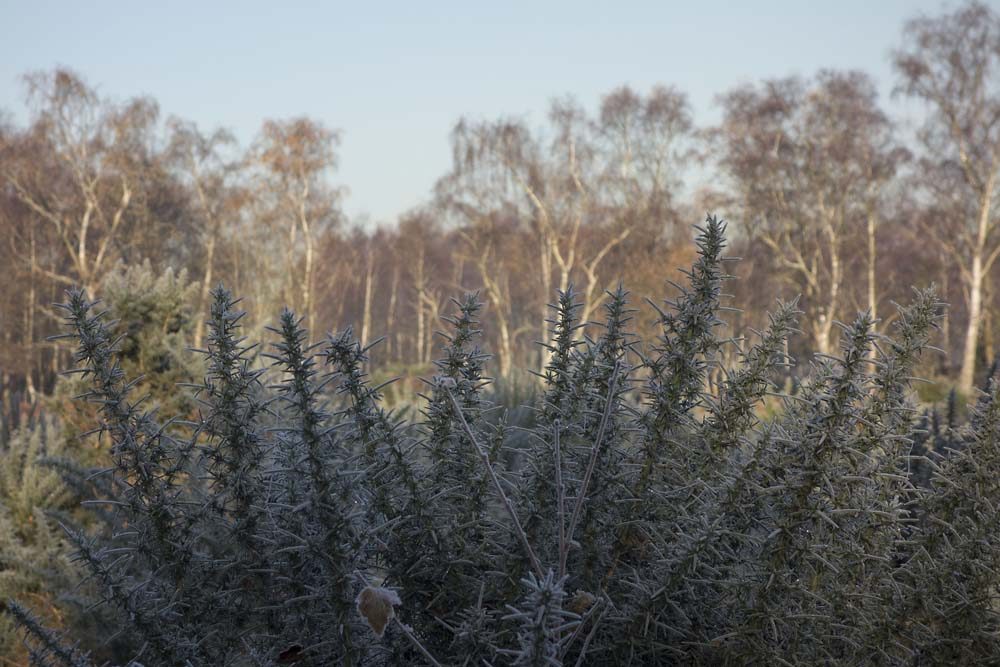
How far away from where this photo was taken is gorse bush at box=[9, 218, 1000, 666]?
116 centimetres

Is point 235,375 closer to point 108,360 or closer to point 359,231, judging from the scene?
point 108,360

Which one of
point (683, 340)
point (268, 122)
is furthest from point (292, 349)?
point (268, 122)

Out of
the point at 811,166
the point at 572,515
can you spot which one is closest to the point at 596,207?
the point at 811,166

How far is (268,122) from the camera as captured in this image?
1682 inches

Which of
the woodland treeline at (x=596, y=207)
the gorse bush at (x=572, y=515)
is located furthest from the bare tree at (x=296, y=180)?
the gorse bush at (x=572, y=515)

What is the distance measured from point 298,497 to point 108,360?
0.37 meters

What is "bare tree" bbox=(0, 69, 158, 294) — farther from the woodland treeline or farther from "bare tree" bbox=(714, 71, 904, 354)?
"bare tree" bbox=(714, 71, 904, 354)

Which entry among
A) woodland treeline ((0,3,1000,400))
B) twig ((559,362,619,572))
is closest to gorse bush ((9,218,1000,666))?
twig ((559,362,619,572))

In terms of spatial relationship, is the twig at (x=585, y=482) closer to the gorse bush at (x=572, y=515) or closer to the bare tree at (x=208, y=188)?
the gorse bush at (x=572, y=515)

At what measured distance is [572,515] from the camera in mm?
1149

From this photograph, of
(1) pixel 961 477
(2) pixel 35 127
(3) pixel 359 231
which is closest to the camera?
(1) pixel 961 477

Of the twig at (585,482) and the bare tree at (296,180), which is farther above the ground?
the bare tree at (296,180)

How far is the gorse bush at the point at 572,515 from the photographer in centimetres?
116

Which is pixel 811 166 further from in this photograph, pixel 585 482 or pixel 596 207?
pixel 585 482
